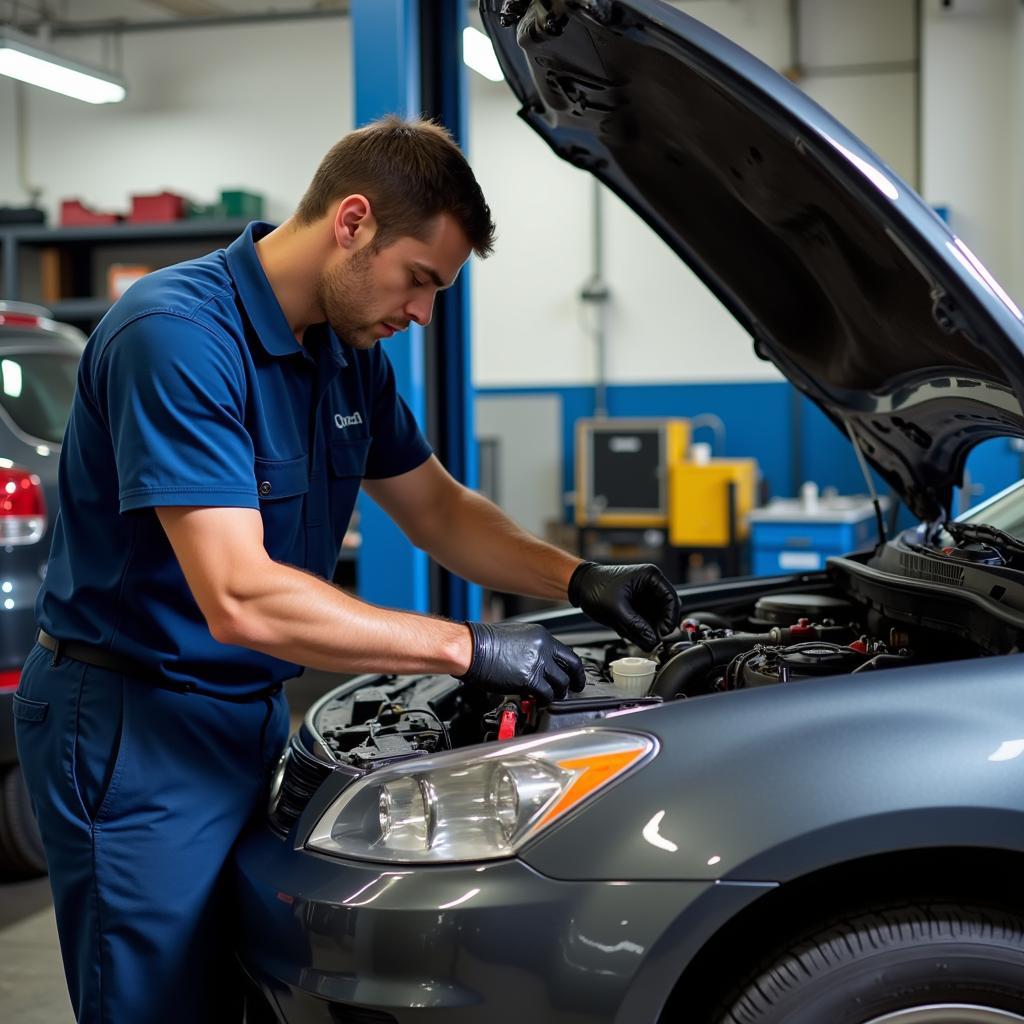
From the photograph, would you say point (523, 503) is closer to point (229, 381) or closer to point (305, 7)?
point (305, 7)

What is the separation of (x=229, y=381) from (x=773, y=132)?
0.75 meters

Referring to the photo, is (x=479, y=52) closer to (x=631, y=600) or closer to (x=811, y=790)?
(x=631, y=600)

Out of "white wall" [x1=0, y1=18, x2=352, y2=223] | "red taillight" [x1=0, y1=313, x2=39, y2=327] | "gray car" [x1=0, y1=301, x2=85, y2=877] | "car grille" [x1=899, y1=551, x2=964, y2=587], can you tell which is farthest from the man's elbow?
"white wall" [x1=0, y1=18, x2=352, y2=223]

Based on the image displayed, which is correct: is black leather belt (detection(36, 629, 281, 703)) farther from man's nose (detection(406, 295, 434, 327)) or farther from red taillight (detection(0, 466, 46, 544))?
red taillight (detection(0, 466, 46, 544))

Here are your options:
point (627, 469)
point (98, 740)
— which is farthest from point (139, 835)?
point (627, 469)

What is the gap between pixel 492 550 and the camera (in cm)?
209

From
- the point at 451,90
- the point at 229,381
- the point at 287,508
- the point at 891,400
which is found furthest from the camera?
the point at 451,90

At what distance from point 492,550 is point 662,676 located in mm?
525

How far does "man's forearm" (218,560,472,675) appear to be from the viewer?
1396 millimetres

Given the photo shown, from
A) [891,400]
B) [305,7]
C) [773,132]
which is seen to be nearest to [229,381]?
[773,132]

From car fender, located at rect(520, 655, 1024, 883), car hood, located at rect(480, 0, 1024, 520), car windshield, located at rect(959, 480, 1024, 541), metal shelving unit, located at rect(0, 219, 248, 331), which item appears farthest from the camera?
metal shelving unit, located at rect(0, 219, 248, 331)

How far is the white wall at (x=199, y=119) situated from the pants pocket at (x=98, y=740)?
24.9 ft

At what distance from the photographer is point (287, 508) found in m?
1.67

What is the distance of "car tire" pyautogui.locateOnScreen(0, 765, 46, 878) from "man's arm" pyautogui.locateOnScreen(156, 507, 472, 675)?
1857mm
